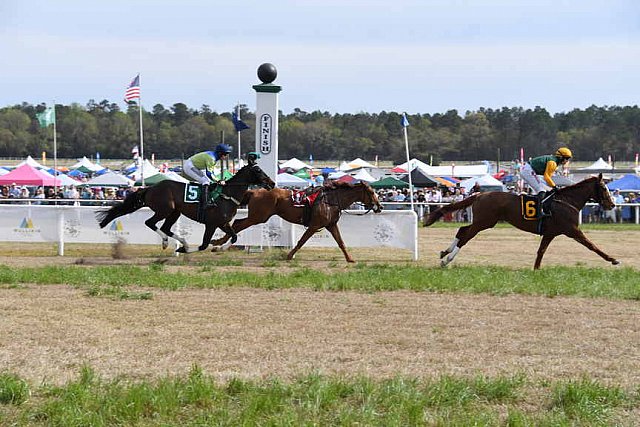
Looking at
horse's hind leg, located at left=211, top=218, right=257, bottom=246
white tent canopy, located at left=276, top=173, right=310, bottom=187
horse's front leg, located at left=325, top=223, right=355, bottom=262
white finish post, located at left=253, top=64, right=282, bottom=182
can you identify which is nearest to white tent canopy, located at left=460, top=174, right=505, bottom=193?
white tent canopy, located at left=276, top=173, right=310, bottom=187

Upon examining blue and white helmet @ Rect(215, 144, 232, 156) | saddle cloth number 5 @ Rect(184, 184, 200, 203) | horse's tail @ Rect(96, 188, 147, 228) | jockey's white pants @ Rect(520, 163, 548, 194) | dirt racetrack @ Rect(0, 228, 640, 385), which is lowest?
dirt racetrack @ Rect(0, 228, 640, 385)

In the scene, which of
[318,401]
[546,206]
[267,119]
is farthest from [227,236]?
[318,401]

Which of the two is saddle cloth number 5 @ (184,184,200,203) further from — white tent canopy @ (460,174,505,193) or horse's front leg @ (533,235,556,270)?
white tent canopy @ (460,174,505,193)

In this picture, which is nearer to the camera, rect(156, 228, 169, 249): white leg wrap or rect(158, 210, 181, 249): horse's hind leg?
rect(158, 210, 181, 249): horse's hind leg

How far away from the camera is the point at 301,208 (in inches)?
703

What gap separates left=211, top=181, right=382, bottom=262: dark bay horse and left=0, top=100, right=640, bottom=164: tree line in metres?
72.0

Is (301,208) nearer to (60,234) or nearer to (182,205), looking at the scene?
(182,205)

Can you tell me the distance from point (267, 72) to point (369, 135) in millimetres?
90994

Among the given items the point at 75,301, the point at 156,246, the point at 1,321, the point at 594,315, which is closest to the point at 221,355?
the point at 1,321

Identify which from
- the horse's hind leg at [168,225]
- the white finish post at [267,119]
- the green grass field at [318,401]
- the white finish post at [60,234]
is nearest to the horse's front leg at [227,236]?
the horse's hind leg at [168,225]

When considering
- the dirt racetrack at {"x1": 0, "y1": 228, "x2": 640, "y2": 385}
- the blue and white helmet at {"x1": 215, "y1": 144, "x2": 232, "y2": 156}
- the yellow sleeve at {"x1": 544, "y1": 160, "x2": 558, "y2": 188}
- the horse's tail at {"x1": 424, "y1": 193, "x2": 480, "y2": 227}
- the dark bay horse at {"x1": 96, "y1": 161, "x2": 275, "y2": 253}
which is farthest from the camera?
the blue and white helmet at {"x1": 215, "y1": 144, "x2": 232, "y2": 156}

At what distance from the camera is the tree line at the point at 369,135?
327ft

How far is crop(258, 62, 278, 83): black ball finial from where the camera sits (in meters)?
19.7

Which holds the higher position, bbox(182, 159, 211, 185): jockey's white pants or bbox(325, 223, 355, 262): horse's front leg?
bbox(182, 159, 211, 185): jockey's white pants
